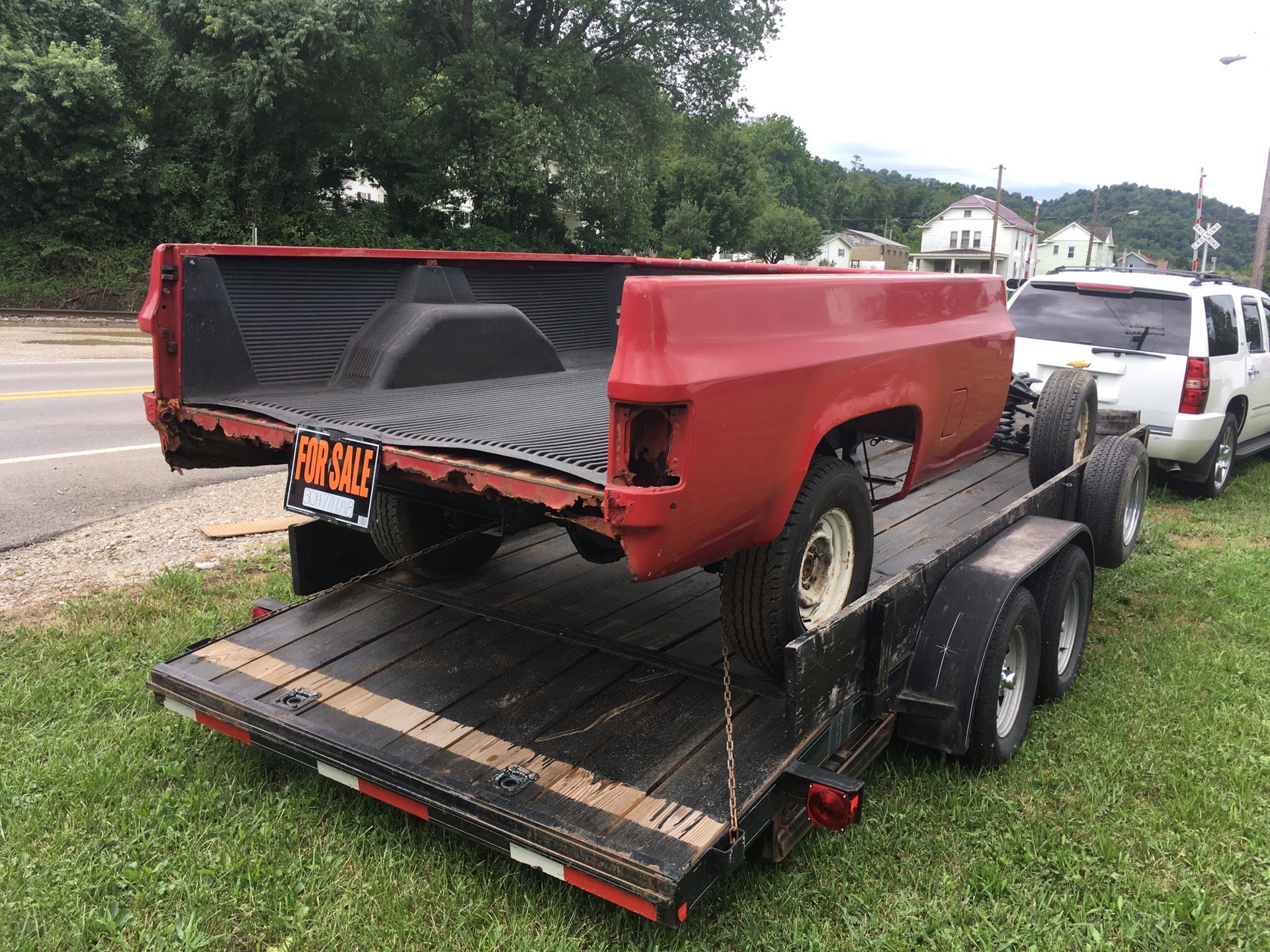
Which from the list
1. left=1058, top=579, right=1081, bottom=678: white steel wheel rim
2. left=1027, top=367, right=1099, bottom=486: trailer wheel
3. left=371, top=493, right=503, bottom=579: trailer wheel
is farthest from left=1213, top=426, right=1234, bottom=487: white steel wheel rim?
left=371, top=493, right=503, bottom=579: trailer wheel

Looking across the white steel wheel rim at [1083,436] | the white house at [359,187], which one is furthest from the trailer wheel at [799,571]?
the white house at [359,187]

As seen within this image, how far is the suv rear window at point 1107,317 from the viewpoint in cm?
791

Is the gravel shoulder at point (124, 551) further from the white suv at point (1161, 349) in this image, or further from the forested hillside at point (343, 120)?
the forested hillside at point (343, 120)

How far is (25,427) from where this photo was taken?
9.08 meters

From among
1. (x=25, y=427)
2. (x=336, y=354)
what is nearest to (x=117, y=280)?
(x=25, y=427)

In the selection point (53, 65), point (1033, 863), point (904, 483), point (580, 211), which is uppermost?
point (53, 65)

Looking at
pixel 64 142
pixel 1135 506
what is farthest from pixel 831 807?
pixel 64 142

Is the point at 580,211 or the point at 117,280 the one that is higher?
the point at 580,211

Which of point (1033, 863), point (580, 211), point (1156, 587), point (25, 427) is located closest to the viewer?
point (1033, 863)

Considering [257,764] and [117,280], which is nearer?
[257,764]

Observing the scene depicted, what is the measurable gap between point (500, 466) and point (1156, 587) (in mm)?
4719

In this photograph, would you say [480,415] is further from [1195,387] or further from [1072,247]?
[1072,247]

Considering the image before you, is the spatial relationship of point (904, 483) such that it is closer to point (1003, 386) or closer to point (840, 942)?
point (1003, 386)

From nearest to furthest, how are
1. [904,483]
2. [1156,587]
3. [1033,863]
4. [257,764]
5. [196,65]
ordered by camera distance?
[1033,863]
[257,764]
[904,483]
[1156,587]
[196,65]
